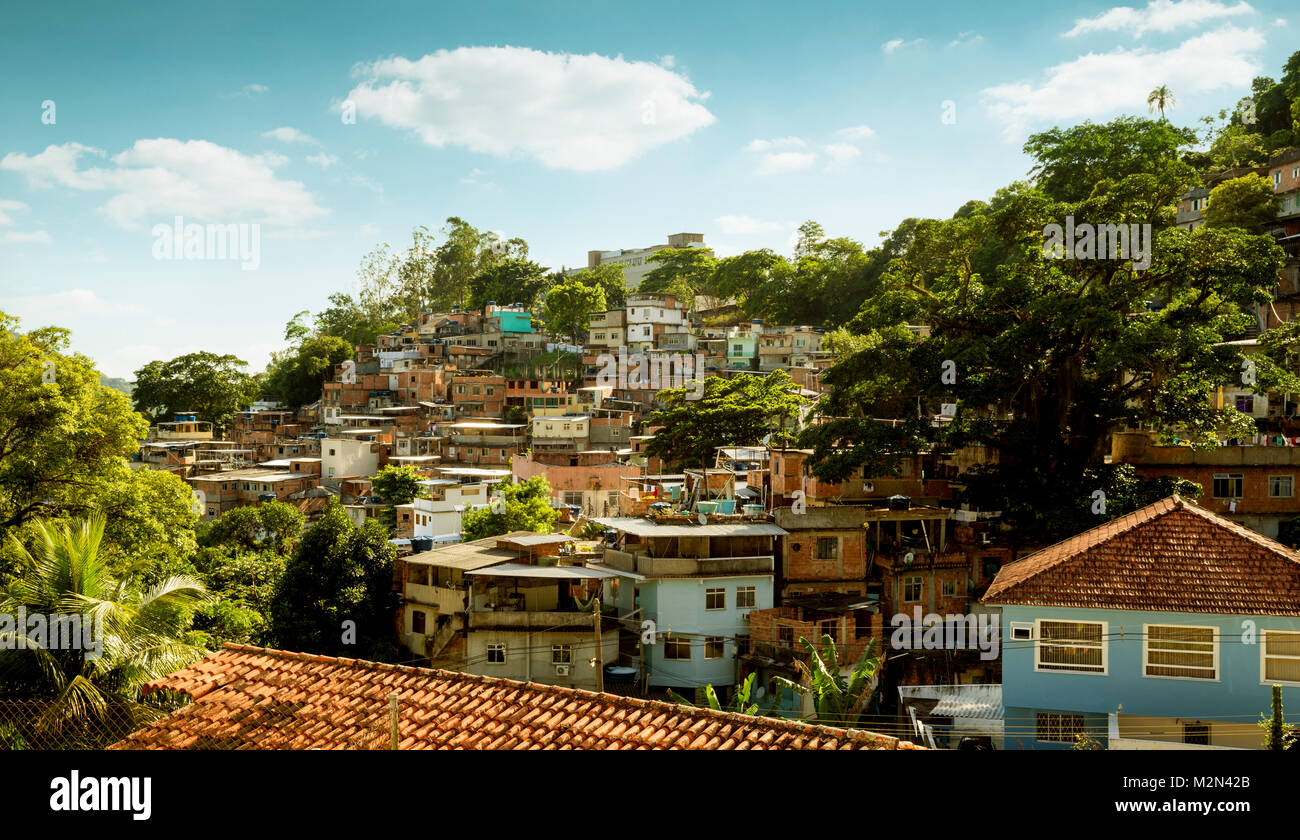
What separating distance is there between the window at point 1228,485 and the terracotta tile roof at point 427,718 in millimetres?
19187

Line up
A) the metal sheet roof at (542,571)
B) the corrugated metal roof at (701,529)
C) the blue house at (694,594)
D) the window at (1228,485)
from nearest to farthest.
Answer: the metal sheet roof at (542,571), the corrugated metal roof at (701,529), the blue house at (694,594), the window at (1228,485)

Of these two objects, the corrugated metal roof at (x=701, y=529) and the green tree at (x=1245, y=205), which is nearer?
the corrugated metal roof at (x=701, y=529)

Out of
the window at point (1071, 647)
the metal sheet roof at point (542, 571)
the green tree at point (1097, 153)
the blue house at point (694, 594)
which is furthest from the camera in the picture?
the green tree at point (1097, 153)

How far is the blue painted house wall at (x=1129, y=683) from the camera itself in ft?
32.3

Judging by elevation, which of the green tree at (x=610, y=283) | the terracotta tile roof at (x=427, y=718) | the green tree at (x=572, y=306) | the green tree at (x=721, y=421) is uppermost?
the green tree at (x=610, y=283)

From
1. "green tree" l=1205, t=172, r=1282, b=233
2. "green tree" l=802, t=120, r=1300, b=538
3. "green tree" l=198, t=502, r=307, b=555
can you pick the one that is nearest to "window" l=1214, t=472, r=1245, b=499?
"green tree" l=802, t=120, r=1300, b=538

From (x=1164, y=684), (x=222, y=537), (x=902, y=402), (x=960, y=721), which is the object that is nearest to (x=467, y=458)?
(x=222, y=537)

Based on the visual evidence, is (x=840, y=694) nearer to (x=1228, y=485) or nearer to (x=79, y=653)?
(x=79, y=653)

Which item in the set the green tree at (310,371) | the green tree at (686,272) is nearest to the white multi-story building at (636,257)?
the green tree at (686,272)

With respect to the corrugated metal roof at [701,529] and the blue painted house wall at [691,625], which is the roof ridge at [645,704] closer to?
the corrugated metal roof at [701,529]

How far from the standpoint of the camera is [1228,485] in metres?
21.5

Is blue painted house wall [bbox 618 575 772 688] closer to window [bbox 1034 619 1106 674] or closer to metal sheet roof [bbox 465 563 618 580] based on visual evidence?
metal sheet roof [bbox 465 563 618 580]

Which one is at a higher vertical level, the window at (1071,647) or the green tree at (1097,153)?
the green tree at (1097,153)

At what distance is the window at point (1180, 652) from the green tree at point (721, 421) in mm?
24020
